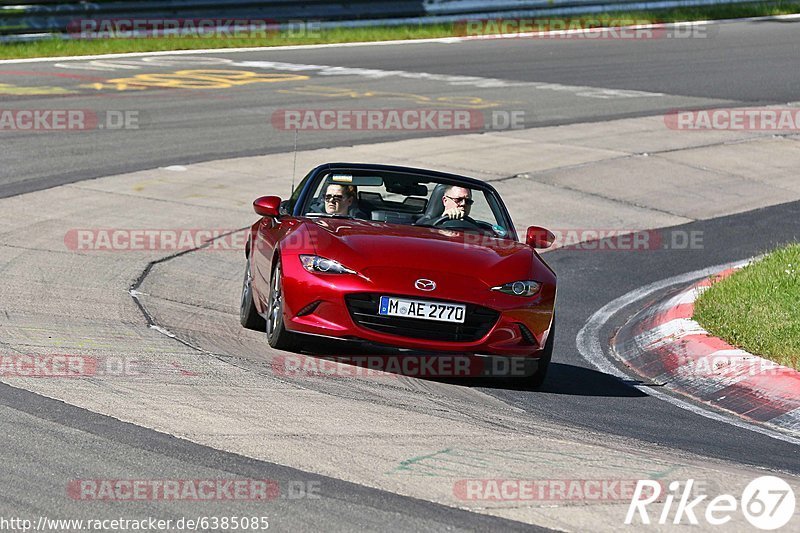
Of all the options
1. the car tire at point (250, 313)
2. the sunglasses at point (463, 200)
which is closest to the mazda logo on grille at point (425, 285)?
the sunglasses at point (463, 200)

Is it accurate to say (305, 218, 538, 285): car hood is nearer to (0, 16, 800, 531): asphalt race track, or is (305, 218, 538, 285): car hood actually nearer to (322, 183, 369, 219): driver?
(322, 183, 369, 219): driver

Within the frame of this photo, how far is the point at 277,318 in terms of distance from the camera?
353 inches

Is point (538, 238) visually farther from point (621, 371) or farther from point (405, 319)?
point (405, 319)

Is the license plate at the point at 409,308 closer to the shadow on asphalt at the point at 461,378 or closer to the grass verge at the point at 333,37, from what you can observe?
the shadow on asphalt at the point at 461,378

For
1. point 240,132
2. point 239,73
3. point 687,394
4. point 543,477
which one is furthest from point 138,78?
point 543,477

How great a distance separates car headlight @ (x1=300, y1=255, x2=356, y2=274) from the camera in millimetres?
8594

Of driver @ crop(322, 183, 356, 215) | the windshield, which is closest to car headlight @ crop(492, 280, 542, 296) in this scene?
the windshield

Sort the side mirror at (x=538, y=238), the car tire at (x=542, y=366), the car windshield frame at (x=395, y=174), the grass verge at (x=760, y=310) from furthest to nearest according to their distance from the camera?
the car windshield frame at (x=395, y=174) < the side mirror at (x=538, y=238) < the grass verge at (x=760, y=310) < the car tire at (x=542, y=366)

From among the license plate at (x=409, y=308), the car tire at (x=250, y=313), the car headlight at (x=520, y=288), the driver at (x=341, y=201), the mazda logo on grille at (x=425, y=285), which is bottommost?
the car tire at (x=250, y=313)

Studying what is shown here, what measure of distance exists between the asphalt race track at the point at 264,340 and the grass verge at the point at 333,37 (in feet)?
4.53

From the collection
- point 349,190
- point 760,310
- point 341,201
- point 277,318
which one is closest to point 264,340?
point 277,318

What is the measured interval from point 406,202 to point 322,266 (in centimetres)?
161

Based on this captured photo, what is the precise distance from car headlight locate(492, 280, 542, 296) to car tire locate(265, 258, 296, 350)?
1376 mm

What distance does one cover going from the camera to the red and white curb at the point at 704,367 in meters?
8.72
